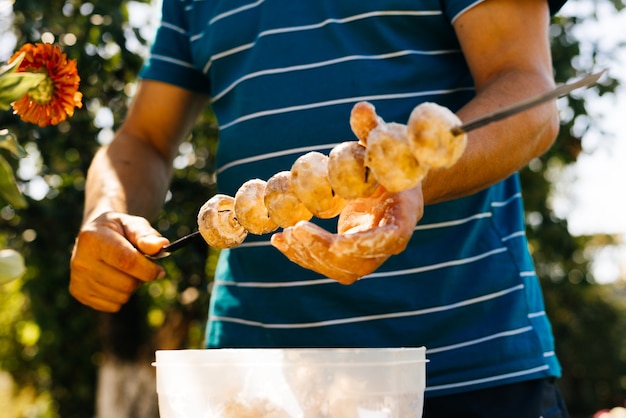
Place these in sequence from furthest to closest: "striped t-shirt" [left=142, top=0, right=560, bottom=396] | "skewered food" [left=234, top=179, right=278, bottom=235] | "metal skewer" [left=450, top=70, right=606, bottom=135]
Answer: "striped t-shirt" [left=142, top=0, right=560, bottom=396] → "skewered food" [left=234, top=179, right=278, bottom=235] → "metal skewer" [left=450, top=70, right=606, bottom=135]

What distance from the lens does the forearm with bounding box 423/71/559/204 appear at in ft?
4.08

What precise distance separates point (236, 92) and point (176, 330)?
3.70 metres

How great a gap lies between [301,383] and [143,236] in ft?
1.86

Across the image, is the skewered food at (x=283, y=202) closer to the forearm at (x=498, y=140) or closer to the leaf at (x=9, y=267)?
the forearm at (x=498, y=140)

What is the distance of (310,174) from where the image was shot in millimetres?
1028

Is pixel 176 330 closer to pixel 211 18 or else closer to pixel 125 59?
pixel 125 59

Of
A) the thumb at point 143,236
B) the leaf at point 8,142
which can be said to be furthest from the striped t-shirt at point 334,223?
the leaf at point 8,142

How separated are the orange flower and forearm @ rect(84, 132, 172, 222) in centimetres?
49

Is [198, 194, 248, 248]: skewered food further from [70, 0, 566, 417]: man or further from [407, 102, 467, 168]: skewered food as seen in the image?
[407, 102, 467, 168]: skewered food

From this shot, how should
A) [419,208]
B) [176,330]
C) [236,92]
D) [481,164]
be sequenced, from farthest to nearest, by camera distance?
[176,330], [236,92], [481,164], [419,208]

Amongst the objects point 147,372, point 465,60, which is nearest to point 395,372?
point 465,60

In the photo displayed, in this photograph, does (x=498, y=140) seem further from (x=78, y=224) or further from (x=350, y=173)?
(x=78, y=224)

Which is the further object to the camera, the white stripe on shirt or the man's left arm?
the white stripe on shirt

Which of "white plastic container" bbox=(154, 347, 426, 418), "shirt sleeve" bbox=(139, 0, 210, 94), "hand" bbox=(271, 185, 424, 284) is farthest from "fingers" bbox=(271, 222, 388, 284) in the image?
"shirt sleeve" bbox=(139, 0, 210, 94)
